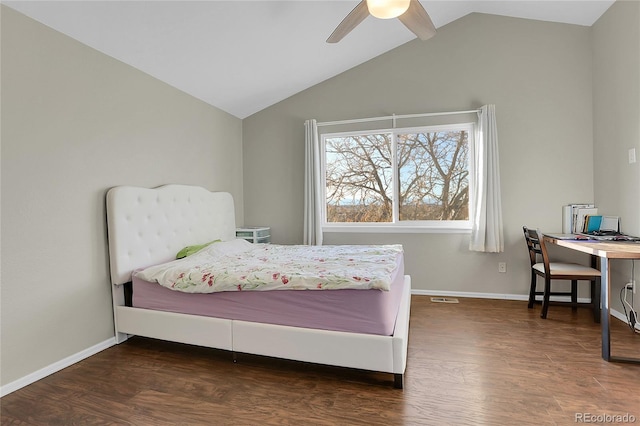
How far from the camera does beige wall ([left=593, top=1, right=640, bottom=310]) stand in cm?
261

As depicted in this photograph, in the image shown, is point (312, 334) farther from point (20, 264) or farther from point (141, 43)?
point (141, 43)

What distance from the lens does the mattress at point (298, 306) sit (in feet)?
6.18

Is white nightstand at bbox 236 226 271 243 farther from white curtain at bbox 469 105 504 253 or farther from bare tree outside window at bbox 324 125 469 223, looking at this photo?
white curtain at bbox 469 105 504 253

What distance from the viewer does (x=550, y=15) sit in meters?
3.25

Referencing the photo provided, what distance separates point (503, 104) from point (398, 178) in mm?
1385

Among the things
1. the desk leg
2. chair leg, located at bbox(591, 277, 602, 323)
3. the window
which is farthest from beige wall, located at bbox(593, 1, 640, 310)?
the window

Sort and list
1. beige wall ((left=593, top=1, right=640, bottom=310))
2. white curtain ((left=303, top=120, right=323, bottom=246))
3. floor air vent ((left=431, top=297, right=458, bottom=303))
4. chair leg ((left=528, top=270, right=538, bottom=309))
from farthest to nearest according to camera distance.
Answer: white curtain ((left=303, top=120, right=323, bottom=246))
floor air vent ((left=431, top=297, right=458, bottom=303))
chair leg ((left=528, top=270, right=538, bottom=309))
beige wall ((left=593, top=1, right=640, bottom=310))

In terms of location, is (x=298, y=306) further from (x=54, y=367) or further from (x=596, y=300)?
(x=596, y=300)

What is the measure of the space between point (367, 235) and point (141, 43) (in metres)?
2.98

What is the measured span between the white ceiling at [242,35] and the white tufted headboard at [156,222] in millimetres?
1116

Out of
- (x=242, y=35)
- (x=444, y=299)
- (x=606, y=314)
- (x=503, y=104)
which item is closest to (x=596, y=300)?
(x=606, y=314)

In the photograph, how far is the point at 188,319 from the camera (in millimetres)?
2268

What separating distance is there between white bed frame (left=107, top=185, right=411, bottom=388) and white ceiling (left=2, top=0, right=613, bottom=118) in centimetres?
112

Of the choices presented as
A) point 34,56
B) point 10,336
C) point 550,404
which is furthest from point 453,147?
point 10,336
